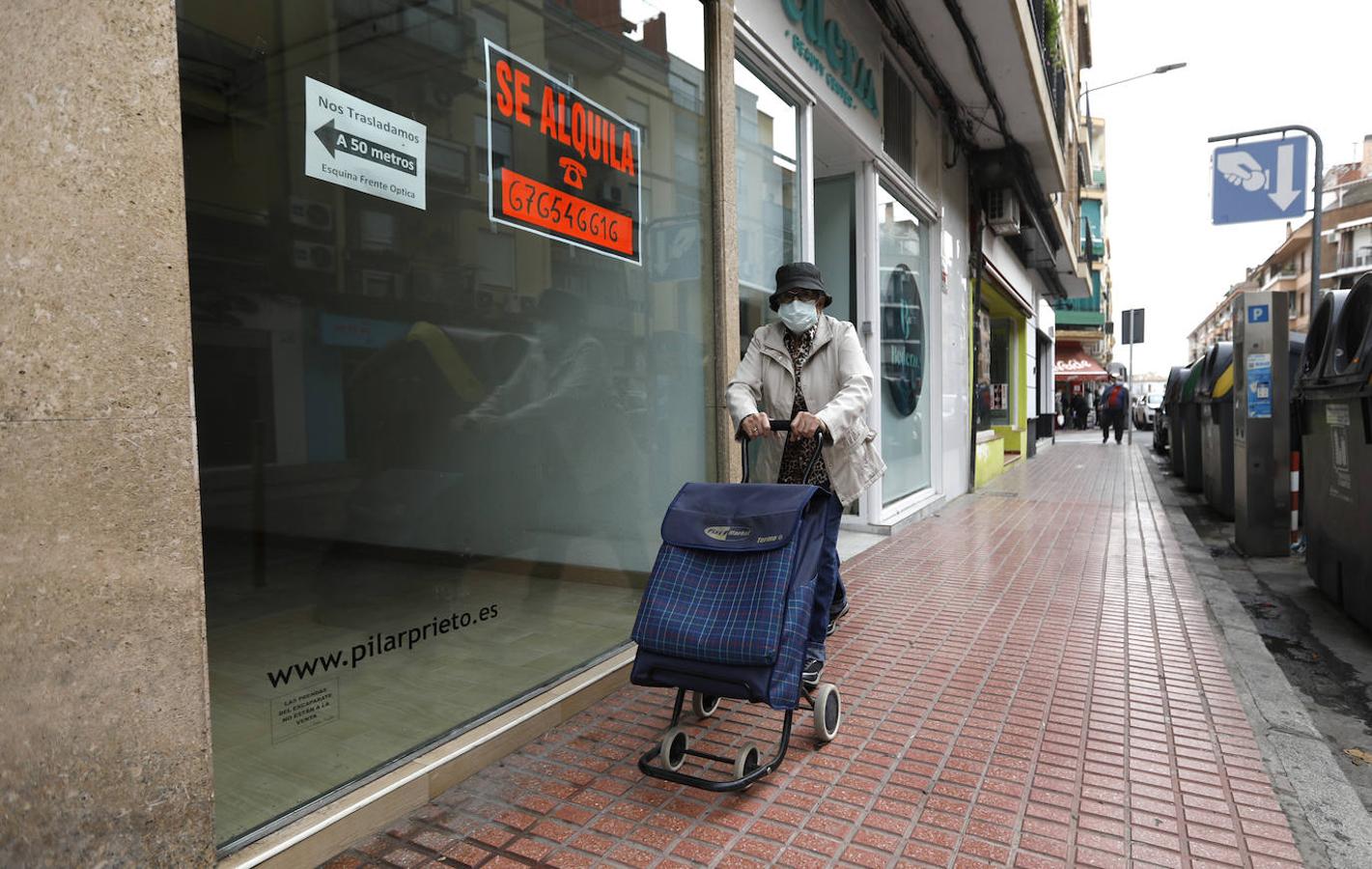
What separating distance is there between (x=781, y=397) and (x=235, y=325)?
358cm

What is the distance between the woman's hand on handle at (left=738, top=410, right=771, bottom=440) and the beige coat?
140 mm

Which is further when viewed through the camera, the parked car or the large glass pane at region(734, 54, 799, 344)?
the parked car

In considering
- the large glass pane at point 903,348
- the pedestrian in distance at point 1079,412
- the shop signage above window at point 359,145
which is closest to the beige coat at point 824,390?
the shop signage above window at point 359,145

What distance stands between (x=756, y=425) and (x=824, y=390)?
0.60 metres

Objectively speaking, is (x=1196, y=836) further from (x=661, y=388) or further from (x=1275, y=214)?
(x=1275, y=214)

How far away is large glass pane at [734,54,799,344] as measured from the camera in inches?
210

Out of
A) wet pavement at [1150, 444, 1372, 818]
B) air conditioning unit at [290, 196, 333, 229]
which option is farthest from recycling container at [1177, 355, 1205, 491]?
→ air conditioning unit at [290, 196, 333, 229]

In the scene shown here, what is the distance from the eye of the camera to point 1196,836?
7.70 feet

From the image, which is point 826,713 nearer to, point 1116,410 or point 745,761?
point 745,761

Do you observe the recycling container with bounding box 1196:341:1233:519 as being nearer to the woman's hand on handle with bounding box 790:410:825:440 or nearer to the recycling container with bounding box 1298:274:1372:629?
the recycling container with bounding box 1298:274:1372:629

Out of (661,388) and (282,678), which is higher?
(661,388)

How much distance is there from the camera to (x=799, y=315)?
3.58m

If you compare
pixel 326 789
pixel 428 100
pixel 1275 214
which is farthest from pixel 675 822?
pixel 1275 214

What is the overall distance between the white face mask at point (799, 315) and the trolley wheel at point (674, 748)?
182 centimetres
